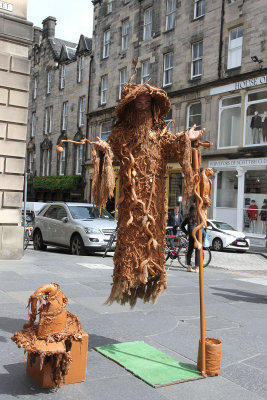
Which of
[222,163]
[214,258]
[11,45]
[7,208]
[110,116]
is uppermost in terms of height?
[110,116]

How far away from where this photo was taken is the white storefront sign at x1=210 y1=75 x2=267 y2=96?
19.3 metres

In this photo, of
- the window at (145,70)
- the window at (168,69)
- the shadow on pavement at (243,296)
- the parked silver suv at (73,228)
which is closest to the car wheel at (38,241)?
the parked silver suv at (73,228)

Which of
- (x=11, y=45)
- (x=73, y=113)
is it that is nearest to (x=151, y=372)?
(x=11, y=45)

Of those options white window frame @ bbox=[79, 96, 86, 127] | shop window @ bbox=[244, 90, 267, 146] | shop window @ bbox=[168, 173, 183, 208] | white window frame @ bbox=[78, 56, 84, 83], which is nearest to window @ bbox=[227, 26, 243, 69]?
shop window @ bbox=[244, 90, 267, 146]

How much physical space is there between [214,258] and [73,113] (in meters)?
22.3

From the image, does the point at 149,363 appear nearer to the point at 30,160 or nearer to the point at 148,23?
the point at 148,23

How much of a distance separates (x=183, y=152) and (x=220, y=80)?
59.3ft

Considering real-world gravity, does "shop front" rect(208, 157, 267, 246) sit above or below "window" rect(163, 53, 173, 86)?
below

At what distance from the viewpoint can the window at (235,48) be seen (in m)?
20.5

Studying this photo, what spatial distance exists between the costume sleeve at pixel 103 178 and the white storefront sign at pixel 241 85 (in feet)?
55.0

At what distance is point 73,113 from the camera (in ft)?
109

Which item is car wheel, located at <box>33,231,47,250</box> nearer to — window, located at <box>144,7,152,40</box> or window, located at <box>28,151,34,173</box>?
window, located at <box>144,7,152,40</box>

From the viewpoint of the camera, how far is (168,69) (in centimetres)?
2445

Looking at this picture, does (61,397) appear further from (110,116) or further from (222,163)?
(110,116)
